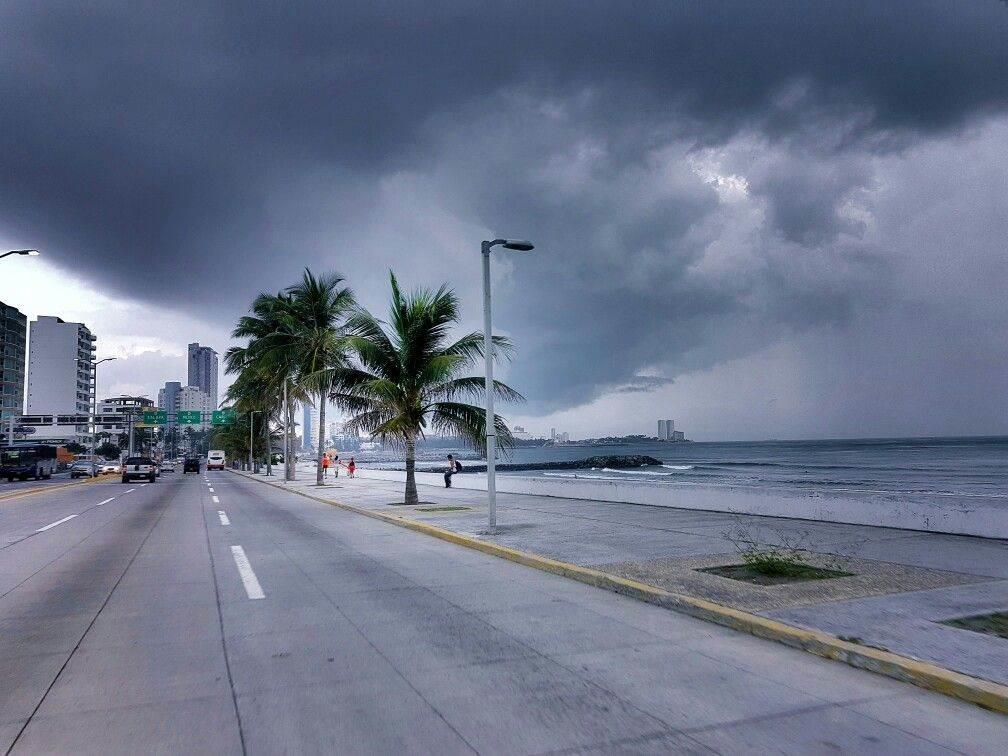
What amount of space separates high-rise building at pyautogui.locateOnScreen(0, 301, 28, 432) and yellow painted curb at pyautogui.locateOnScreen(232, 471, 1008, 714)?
486ft

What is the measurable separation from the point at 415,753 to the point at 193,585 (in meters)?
6.26

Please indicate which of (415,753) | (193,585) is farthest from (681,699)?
(193,585)

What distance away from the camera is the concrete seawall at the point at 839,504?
1158 cm

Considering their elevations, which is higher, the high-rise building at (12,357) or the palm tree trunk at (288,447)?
the high-rise building at (12,357)

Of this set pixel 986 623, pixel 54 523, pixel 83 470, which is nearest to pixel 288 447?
pixel 83 470

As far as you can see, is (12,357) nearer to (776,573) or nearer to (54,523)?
(54,523)

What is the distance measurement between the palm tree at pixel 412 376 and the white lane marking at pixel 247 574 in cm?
788

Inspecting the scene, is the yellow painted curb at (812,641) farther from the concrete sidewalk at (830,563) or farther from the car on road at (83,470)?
the car on road at (83,470)

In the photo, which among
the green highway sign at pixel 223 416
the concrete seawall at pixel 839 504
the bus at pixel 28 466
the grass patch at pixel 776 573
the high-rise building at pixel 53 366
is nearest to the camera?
the grass patch at pixel 776 573

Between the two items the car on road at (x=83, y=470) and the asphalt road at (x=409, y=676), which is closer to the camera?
the asphalt road at (x=409, y=676)

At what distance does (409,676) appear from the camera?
530 centimetres

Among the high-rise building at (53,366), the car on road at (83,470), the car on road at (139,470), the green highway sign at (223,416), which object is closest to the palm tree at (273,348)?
the car on road at (139,470)

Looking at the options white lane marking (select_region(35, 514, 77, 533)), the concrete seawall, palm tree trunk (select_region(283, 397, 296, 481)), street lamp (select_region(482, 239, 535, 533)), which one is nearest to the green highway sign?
palm tree trunk (select_region(283, 397, 296, 481))

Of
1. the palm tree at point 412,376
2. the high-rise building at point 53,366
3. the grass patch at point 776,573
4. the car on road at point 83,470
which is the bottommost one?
the car on road at point 83,470
